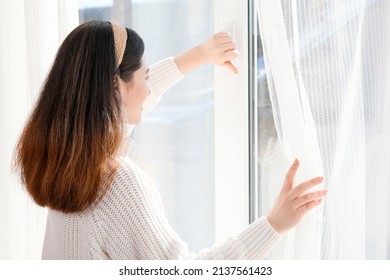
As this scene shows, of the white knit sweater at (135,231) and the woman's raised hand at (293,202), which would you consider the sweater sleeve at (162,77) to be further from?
the woman's raised hand at (293,202)

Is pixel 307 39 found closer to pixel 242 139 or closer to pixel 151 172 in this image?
pixel 242 139

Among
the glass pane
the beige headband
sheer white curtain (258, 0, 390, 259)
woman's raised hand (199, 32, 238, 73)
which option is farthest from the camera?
the glass pane

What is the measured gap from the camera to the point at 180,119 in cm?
171

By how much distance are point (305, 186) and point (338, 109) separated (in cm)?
15

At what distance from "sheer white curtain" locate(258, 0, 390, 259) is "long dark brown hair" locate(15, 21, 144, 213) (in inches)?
12.1

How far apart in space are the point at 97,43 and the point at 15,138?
0.56m

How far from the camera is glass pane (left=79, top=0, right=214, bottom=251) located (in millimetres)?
1665

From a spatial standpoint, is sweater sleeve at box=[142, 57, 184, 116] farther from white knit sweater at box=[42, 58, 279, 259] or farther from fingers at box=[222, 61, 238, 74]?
white knit sweater at box=[42, 58, 279, 259]

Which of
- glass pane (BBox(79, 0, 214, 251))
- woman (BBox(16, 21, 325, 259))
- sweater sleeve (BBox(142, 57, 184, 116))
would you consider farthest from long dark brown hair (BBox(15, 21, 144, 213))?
glass pane (BBox(79, 0, 214, 251))

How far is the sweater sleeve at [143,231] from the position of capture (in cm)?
127

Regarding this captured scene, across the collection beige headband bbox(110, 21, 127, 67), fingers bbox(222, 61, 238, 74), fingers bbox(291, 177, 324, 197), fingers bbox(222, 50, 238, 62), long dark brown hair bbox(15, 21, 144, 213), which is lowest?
fingers bbox(291, 177, 324, 197)

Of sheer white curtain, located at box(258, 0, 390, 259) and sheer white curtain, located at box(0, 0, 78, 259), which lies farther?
sheer white curtain, located at box(0, 0, 78, 259)

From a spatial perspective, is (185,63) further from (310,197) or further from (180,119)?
(310,197)

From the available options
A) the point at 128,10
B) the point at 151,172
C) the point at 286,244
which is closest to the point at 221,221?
the point at 151,172
